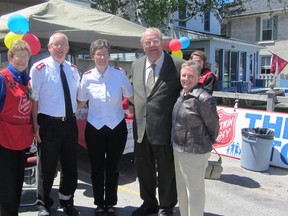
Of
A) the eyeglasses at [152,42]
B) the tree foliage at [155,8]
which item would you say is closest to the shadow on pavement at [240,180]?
the eyeglasses at [152,42]

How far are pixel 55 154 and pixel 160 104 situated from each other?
1222 millimetres

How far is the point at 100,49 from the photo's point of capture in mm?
3576

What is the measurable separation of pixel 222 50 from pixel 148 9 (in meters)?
7.81

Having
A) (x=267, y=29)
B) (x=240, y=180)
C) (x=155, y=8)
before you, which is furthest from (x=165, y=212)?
(x=267, y=29)

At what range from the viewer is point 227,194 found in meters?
4.87

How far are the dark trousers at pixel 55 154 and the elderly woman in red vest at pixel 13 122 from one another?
208mm

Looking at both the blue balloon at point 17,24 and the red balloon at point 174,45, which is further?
the red balloon at point 174,45

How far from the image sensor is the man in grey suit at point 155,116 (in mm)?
3539

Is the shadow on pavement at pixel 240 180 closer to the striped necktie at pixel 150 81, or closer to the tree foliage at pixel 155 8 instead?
the striped necktie at pixel 150 81

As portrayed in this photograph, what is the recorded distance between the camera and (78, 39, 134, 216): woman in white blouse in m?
3.65

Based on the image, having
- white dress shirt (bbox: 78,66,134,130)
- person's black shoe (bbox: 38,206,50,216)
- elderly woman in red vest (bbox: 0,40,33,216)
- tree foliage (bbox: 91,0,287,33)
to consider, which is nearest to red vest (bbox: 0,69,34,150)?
elderly woman in red vest (bbox: 0,40,33,216)

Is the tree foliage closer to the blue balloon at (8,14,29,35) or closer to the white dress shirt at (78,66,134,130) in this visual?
the blue balloon at (8,14,29,35)

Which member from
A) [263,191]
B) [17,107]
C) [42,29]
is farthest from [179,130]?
[42,29]

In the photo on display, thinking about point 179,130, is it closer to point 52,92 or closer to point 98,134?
point 98,134
